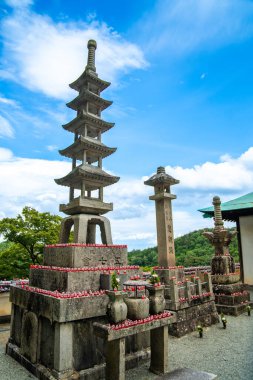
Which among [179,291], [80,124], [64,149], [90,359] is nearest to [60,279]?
[90,359]

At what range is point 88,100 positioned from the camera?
12.6 m

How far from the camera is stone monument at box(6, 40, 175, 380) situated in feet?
21.5

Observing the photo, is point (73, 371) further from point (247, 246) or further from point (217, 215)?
point (247, 246)

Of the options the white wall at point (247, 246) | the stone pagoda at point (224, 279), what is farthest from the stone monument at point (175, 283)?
the white wall at point (247, 246)

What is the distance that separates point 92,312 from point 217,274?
10.6 metres

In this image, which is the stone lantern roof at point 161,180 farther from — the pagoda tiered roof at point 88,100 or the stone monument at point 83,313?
the pagoda tiered roof at point 88,100

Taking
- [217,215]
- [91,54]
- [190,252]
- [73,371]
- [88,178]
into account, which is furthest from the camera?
[190,252]

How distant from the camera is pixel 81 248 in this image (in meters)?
8.75

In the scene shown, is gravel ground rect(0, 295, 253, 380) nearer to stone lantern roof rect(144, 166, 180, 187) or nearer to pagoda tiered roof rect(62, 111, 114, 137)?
stone lantern roof rect(144, 166, 180, 187)

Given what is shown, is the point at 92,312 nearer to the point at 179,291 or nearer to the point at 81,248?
the point at 81,248

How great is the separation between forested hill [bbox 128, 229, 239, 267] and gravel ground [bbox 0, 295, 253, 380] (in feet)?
82.8

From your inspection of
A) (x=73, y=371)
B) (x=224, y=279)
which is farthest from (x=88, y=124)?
(x=224, y=279)

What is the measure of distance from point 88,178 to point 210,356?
8.05m

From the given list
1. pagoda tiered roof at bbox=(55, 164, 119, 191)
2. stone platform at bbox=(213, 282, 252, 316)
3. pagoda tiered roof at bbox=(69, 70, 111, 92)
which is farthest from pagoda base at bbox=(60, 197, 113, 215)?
stone platform at bbox=(213, 282, 252, 316)
